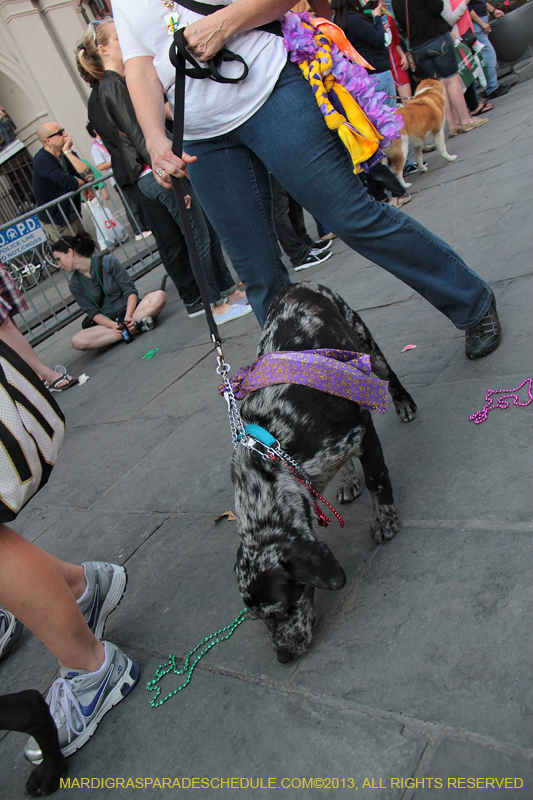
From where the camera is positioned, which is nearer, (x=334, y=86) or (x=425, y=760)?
(x=425, y=760)

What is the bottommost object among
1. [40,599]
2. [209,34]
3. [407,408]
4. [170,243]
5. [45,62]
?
[407,408]

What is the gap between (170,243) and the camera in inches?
246

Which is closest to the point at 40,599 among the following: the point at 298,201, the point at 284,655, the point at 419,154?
the point at 284,655

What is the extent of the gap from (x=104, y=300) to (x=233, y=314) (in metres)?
1.88

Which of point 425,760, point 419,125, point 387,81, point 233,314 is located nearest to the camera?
point 425,760

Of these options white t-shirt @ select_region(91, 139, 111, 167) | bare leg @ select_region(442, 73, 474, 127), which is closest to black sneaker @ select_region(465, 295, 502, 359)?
bare leg @ select_region(442, 73, 474, 127)

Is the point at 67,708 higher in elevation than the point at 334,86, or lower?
lower

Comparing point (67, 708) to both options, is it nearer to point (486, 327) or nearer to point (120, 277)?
point (486, 327)

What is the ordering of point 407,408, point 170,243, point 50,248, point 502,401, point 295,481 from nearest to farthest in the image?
point 295,481 → point 502,401 → point 407,408 → point 170,243 → point 50,248

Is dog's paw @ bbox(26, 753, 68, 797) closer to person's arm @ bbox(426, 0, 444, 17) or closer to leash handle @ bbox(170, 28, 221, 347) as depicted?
leash handle @ bbox(170, 28, 221, 347)

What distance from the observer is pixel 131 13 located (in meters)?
2.57

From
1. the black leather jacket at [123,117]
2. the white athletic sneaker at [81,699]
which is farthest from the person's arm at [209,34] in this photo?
the black leather jacket at [123,117]

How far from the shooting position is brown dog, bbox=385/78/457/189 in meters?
7.23

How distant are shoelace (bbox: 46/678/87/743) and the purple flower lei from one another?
2472 mm
